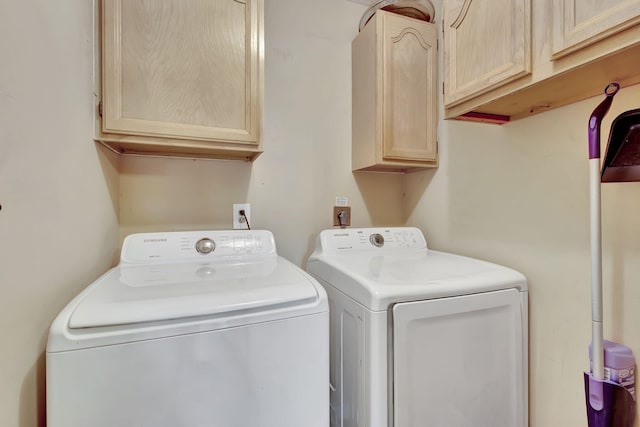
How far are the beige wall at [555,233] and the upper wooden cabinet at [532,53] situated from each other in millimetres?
117

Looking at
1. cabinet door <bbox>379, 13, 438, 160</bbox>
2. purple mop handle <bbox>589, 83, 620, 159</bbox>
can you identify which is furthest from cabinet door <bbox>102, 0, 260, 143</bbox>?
purple mop handle <bbox>589, 83, 620, 159</bbox>

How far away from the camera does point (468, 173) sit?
1467mm

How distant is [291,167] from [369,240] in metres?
0.64

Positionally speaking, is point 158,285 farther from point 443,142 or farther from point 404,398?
point 443,142

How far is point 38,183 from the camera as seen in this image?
0.74 metres

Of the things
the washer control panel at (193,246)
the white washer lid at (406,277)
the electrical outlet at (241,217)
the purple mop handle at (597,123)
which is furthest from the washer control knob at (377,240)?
the purple mop handle at (597,123)

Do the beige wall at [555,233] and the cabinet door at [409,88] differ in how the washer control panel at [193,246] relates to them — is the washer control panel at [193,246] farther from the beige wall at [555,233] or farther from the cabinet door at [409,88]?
the beige wall at [555,233]

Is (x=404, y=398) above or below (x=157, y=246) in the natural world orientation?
below

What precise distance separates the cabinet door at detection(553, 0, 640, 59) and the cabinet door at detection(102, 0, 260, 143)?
108 cm

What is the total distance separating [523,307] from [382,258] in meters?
0.59

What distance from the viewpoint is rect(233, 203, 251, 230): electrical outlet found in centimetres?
162

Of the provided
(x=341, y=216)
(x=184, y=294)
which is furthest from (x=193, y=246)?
(x=341, y=216)

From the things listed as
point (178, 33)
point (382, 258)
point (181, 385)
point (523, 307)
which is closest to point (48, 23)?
point (178, 33)

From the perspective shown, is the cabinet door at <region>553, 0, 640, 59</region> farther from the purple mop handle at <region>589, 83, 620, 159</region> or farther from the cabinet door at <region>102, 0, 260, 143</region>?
the cabinet door at <region>102, 0, 260, 143</region>
